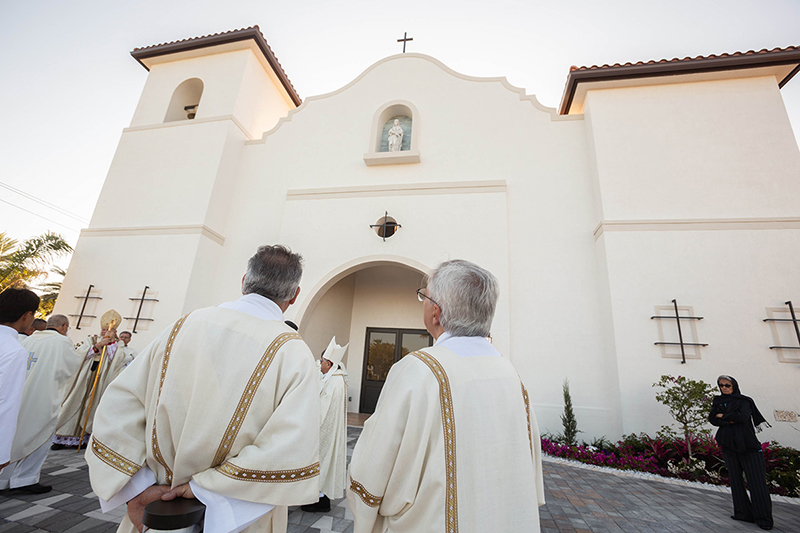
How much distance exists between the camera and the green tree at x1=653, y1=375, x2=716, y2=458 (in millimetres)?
4867

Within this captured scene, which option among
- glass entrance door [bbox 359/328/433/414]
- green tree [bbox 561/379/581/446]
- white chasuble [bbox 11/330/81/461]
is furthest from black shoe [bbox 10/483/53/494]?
glass entrance door [bbox 359/328/433/414]

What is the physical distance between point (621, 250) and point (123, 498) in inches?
270

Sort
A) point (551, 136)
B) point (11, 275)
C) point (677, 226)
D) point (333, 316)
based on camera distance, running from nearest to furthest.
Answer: point (677, 226) < point (551, 136) < point (333, 316) < point (11, 275)

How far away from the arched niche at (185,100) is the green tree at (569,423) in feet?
35.2

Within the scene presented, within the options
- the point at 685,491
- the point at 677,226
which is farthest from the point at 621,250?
the point at 685,491

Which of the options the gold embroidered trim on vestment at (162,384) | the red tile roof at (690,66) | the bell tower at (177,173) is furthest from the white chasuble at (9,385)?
the red tile roof at (690,66)

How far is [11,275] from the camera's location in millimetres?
14797

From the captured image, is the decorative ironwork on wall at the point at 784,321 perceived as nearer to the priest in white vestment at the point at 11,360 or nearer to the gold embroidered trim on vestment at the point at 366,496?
the gold embroidered trim on vestment at the point at 366,496

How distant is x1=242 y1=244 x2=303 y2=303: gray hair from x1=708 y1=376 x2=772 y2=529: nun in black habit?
184 inches

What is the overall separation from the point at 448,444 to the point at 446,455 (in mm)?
40

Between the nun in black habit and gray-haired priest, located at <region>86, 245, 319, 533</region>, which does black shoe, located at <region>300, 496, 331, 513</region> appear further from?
the nun in black habit

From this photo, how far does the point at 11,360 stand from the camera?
2.47 metres

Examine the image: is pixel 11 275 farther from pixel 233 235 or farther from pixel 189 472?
pixel 189 472

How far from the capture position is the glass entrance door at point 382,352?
944cm
